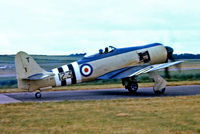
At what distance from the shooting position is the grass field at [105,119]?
8.59 metres

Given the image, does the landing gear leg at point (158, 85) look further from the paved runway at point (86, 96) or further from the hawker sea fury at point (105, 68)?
the paved runway at point (86, 96)

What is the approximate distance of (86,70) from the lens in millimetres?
18766

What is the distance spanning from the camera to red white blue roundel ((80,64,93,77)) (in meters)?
18.6

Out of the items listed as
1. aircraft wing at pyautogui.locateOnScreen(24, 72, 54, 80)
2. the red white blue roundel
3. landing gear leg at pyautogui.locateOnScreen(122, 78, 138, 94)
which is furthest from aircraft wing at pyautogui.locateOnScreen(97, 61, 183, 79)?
aircraft wing at pyautogui.locateOnScreen(24, 72, 54, 80)

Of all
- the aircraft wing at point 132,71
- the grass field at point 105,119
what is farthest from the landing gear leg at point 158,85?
the grass field at point 105,119

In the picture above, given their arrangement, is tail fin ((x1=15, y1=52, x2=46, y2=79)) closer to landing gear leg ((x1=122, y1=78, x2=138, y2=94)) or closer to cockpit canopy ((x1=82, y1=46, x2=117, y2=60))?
cockpit canopy ((x1=82, y1=46, x2=117, y2=60))

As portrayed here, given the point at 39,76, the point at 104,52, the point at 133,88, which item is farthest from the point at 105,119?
the point at 104,52

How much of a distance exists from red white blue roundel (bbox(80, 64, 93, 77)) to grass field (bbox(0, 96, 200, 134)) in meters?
5.36

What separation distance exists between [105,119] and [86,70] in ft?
29.0

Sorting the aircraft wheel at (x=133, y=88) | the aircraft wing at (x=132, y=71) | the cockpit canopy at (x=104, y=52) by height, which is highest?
the cockpit canopy at (x=104, y=52)

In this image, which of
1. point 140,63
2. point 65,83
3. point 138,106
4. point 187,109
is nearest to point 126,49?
point 140,63

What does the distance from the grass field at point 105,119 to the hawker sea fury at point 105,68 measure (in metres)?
3.99

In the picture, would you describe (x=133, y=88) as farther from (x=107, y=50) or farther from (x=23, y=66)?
(x=23, y=66)

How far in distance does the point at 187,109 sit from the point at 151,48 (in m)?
9.06
